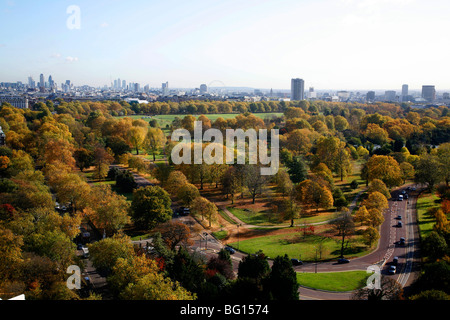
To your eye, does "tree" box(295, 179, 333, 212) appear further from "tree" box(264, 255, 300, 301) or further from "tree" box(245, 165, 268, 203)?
"tree" box(264, 255, 300, 301)

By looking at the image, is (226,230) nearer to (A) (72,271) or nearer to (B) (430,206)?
(A) (72,271)

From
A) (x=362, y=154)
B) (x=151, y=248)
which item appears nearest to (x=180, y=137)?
(x=362, y=154)

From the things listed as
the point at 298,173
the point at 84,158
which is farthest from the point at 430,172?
the point at 84,158

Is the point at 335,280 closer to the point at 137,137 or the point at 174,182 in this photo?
the point at 174,182

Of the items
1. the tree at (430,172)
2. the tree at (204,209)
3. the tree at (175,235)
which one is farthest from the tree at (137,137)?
the tree at (430,172)

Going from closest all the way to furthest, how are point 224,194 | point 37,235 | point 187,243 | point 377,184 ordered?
point 37,235 → point 187,243 → point 377,184 → point 224,194

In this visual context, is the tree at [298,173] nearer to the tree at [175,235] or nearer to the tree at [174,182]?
the tree at [174,182]
